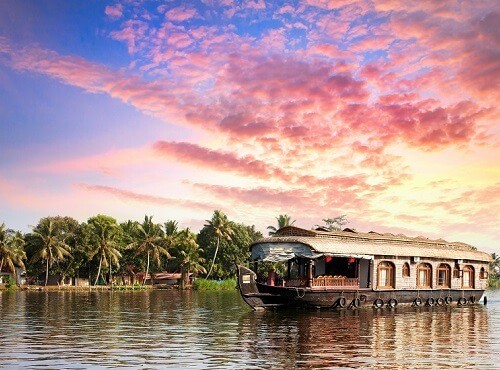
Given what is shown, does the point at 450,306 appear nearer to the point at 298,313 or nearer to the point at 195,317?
the point at 298,313

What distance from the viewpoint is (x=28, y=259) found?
6512cm

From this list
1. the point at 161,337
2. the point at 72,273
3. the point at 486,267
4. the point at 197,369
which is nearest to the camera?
the point at 197,369

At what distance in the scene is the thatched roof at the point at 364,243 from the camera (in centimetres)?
2700

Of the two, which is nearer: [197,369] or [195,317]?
[197,369]

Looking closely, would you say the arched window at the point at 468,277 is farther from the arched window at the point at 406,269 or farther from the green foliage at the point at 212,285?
the green foliage at the point at 212,285

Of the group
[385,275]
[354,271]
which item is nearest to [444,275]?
[385,275]

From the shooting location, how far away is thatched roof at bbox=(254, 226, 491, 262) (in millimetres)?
27000

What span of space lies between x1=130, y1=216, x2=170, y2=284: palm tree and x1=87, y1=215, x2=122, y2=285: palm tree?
265 cm

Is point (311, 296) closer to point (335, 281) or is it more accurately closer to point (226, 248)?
point (335, 281)

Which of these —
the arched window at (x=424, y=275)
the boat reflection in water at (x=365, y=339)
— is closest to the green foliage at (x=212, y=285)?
the arched window at (x=424, y=275)

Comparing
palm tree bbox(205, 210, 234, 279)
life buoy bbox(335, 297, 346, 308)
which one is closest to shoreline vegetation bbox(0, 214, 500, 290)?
palm tree bbox(205, 210, 234, 279)

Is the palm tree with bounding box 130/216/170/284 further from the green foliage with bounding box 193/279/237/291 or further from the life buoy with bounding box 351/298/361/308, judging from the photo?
the life buoy with bounding box 351/298/361/308

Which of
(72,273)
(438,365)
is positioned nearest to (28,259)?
(72,273)

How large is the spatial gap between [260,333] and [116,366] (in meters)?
6.97
